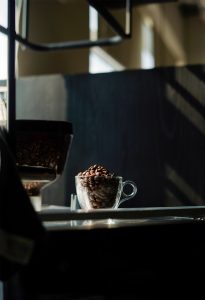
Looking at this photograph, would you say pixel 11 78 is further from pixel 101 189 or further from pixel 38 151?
pixel 101 189

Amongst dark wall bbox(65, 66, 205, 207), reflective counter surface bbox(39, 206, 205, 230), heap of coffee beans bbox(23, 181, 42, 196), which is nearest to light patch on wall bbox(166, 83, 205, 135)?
dark wall bbox(65, 66, 205, 207)

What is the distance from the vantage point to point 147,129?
2.38 m

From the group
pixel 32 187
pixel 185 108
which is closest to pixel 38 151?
pixel 32 187

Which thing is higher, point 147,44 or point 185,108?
point 147,44

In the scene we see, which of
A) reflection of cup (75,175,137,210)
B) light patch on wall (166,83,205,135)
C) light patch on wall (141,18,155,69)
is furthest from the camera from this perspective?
light patch on wall (141,18,155,69)

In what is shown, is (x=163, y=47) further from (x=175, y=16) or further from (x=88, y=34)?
(x=88, y=34)

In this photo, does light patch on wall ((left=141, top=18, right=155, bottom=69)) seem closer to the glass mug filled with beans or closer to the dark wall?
the dark wall

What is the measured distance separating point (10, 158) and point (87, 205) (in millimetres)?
405

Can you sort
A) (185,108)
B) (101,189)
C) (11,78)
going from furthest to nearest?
(185,108) < (101,189) < (11,78)

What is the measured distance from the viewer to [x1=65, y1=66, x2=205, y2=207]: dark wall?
2330 millimetres

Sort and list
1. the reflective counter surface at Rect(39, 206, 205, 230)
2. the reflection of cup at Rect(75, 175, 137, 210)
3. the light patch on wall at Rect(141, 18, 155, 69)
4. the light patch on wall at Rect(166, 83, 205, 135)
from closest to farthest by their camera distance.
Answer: the reflective counter surface at Rect(39, 206, 205, 230)
the reflection of cup at Rect(75, 175, 137, 210)
the light patch on wall at Rect(166, 83, 205, 135)
the light patch on wall at Rect(141, 18, 155, 69)

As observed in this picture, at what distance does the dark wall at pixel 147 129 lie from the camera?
2.33m

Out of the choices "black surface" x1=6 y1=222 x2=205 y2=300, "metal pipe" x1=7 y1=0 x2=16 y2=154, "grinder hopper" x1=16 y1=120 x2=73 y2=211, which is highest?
"metal pipe" x1=7 y1=0 x2=16 y2=154

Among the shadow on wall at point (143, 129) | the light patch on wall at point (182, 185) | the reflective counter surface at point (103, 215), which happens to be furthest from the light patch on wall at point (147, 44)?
the reflective counter surface at point (103, 215)
